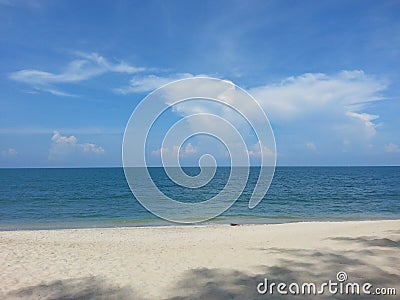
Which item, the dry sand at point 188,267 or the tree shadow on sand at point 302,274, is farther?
the dry sand at point 188,267

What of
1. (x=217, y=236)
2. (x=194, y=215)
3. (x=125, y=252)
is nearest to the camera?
(x=125, y=252)

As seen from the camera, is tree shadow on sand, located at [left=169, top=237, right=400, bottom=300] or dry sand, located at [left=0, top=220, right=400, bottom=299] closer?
tree shadow on sand, located at [left=169, top=237, right=400, bottom=300]

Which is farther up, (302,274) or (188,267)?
(302,274)

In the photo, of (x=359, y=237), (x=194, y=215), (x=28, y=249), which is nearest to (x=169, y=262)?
(x=28, y=249)

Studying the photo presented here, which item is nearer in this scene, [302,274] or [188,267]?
[302,274]

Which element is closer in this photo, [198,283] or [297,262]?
[198,283]

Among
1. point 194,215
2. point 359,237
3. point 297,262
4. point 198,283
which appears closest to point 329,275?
point 297,262

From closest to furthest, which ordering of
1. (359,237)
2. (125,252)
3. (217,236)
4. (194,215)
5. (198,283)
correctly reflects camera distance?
(198,283) → (125,252) → (359,237) → (217,236) → (194,215)

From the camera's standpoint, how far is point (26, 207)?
3309 centimetres

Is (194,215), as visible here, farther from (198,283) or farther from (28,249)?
(198,283)

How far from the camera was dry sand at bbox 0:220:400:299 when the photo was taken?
22.7 feet

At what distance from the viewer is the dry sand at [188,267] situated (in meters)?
6.93

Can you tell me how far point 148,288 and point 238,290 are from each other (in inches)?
73.4

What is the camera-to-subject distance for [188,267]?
858cm
